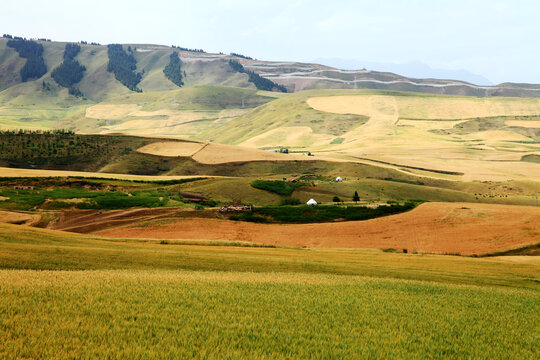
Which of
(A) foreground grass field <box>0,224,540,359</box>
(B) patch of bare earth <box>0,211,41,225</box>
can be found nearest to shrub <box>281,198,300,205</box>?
(B) patch of bare earth <box>0,211,41,225</box>

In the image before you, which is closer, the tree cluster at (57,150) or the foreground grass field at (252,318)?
the foreground grass field at (252,318)

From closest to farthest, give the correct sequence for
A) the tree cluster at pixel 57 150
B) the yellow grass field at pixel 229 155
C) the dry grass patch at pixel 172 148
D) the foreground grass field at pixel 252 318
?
the foreground grass field at pixel 252 318 < the tree cluster at pixel 57 150 < the yellow grass field at pixel 229 155 < the dry grass patch at pixel 172 148

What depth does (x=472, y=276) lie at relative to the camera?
115 ft

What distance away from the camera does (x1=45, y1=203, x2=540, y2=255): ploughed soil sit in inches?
2579

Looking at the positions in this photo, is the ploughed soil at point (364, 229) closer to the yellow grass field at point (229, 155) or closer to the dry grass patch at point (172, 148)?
the yellow grass field at point (229, 155)

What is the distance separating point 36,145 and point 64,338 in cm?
15303

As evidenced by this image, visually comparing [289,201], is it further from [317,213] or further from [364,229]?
[364,229]

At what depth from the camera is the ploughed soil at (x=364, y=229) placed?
215 feet

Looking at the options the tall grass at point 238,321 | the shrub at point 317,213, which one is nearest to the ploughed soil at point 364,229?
the shrub at point 317,213

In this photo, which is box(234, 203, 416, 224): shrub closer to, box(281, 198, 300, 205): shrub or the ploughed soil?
the ploughed soil

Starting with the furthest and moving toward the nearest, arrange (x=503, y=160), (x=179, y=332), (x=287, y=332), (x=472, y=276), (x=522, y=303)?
(x=503, y=160), (x=472, y=276), (x=522, y=303), (x=287, y=332), (x=179, y=332)

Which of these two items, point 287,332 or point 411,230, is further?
point 411,230

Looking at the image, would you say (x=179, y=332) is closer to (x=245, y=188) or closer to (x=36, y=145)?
(x=245, y=188)

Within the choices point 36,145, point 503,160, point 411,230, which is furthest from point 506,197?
point 36,145
